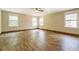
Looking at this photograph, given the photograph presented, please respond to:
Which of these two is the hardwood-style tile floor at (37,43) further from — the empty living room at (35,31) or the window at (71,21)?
the window at (71,21)

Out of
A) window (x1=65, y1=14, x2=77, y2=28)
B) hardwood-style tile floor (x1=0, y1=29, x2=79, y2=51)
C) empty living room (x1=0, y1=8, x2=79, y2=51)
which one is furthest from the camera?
window (x1=65, y1=14, x2=77, y2=28)

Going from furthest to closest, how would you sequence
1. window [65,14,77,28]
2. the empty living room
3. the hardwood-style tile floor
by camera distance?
window [65,14,77,28], the empty living room, the hardwood-style tile floor

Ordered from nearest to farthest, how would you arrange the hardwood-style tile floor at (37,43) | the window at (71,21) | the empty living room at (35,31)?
the hardwood-style tile floor at (37,43)
the empty living room at (35,31)
the window at (71,21)

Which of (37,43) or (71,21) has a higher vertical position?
(71,21)

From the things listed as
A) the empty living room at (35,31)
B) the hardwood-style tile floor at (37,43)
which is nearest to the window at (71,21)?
the empty living room at (35,31)

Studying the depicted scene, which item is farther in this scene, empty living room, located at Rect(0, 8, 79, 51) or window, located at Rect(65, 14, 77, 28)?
window, located at Rect(65, 14, 77, 28)

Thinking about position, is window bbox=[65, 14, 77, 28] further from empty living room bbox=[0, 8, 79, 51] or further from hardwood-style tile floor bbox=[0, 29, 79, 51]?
hardwood-style tile floor bbox=[0, 29, 79, 51]

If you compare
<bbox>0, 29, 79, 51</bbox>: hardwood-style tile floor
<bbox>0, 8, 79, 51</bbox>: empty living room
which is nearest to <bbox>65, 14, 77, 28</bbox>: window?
<bbox>0, 8, 79, 51</bbox>: empty living room

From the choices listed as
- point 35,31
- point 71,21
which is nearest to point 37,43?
Result: point 35,31

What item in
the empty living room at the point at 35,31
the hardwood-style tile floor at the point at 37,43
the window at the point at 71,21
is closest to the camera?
the hardwood-style tile floor at the point at 37,43

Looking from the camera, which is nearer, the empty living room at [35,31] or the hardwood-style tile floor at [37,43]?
the hardwood-style tile floor at [37,43]

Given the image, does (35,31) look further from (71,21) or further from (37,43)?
(71,21)
